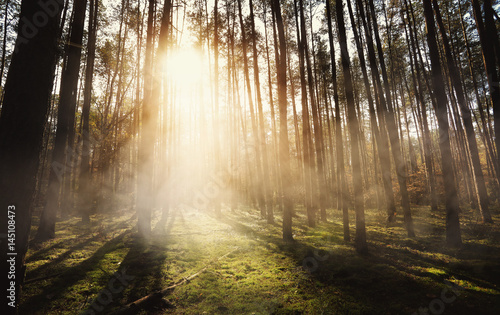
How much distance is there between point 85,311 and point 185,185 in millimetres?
30095

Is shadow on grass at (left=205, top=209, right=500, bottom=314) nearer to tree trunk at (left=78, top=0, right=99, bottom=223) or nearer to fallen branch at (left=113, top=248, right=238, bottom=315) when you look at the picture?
fallen branch at (left=113, top=248, right=238, bottom=315)

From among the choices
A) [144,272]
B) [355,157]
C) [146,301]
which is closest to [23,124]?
[146,301]

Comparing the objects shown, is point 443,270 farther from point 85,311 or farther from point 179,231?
point 179,231

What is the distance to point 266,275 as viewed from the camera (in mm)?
4977

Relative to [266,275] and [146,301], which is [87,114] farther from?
[266,275]

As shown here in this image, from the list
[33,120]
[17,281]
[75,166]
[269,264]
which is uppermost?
[75,166]

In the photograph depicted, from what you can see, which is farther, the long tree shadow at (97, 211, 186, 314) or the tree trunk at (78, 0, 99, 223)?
the tree trunk at (78, 0, 99, 223)

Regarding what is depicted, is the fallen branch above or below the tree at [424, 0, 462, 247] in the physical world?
below

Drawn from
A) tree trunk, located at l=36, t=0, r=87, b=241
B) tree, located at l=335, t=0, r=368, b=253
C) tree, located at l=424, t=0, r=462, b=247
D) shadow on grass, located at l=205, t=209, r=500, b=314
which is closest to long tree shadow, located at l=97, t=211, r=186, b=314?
tree trunk, located at l=36, t=0, r=87, b=241

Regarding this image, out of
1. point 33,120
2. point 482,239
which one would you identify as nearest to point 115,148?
point 33,120

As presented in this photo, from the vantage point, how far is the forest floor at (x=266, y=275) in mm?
3508

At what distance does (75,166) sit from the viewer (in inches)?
792

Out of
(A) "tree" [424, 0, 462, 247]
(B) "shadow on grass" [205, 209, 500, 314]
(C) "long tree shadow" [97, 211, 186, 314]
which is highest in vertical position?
(A) "tree" [424, 0, 462, 247]

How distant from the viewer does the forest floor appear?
351cm
